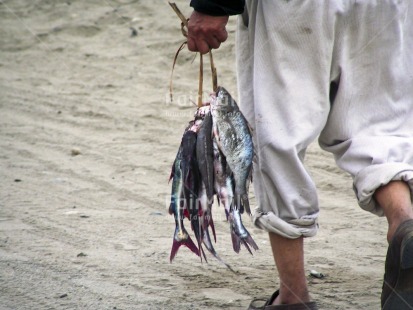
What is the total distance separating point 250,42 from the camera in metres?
2.72

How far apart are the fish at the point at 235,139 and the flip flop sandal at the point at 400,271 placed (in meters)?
0.49

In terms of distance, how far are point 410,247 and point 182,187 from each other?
793 millimetres

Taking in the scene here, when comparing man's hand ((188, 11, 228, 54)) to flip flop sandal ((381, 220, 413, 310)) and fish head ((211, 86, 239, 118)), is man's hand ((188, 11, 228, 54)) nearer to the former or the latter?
fish head ((211, 86, 239, 118))

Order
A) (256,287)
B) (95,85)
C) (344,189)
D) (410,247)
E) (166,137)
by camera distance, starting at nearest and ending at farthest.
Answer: (410,247), (256,287), (344,189), (166,137), (95,85)

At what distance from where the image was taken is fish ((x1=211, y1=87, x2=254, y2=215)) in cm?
265

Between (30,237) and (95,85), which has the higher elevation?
(30,237)

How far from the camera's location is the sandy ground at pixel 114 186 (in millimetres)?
3152

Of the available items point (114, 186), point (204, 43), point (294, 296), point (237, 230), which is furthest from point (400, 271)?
point (114, 186)

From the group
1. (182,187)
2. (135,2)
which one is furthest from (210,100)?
(135,2)

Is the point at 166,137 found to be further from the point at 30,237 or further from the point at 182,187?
the point at 182,187

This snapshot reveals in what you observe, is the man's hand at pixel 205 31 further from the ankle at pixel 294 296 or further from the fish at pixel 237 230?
the ankle at pixel 294 296

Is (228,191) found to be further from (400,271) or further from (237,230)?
(400,271)

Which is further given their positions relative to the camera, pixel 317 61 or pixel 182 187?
pixel 182 187

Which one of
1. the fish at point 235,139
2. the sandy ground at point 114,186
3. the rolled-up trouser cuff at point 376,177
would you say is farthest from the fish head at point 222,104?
the sandy ground at point 114,186
